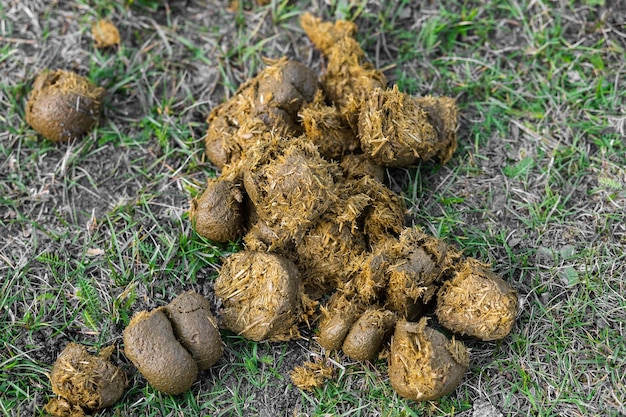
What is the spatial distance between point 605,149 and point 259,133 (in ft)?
8.68

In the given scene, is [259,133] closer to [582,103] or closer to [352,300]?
[352,300]

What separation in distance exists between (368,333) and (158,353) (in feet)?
4.21

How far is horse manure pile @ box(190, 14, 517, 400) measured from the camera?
13.0 feet

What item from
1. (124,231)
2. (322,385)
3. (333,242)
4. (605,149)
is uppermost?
(605,149)

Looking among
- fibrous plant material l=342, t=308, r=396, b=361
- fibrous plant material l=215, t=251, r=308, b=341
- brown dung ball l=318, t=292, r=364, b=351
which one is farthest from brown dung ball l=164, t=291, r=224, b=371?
fibrous plant material l=342, t=308, r=396, b=361

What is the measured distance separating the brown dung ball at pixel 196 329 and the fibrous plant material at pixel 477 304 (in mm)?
1466

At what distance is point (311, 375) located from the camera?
4.13 meters

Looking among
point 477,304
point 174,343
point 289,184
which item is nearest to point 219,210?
point 289,184

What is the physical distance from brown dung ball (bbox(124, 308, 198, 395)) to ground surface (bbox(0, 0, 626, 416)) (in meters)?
0.29

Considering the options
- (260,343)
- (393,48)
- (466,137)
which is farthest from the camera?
(393,48)

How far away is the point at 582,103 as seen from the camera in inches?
200

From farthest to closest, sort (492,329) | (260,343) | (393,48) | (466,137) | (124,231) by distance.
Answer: (393,48)
(466,137)
(124,231)
(260,343)
(492,329)

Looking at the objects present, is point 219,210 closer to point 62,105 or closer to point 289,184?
point 289,184

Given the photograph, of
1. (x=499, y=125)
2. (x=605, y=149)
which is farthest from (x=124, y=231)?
(x=605, y=149)
